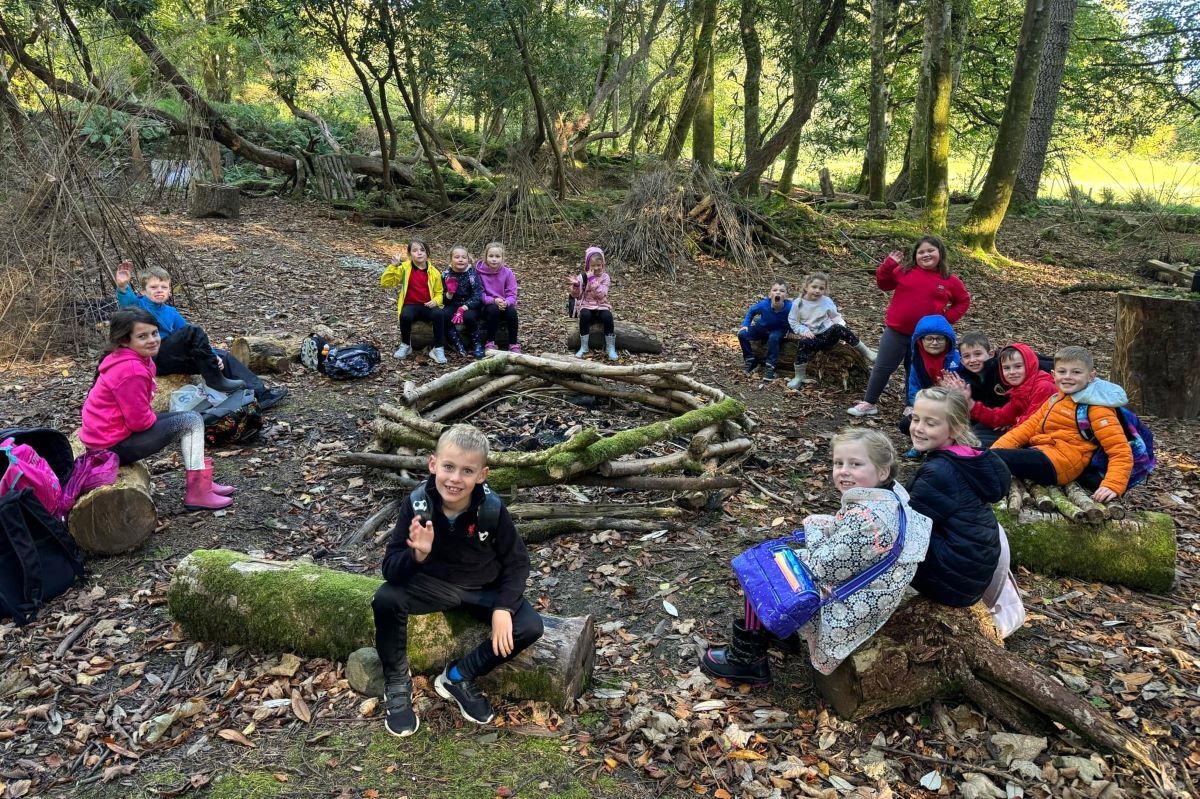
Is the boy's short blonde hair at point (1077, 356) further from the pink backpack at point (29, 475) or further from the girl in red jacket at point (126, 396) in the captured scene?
the pink backpack at point (29, 475)

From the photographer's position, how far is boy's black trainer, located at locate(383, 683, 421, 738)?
305 centimetres

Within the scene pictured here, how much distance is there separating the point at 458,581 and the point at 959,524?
6.84 feet

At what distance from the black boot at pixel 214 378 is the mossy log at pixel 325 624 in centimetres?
262

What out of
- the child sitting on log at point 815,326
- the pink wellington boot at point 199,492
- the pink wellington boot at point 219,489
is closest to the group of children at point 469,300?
the child sitting on log at point 815,326

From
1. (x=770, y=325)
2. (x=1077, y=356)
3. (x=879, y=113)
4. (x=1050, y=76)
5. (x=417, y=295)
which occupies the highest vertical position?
(x=1050, y=76)

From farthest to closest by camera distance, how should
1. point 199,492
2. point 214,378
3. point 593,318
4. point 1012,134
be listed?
point 1012,134
point 593,318
point 214,378
point 199,492

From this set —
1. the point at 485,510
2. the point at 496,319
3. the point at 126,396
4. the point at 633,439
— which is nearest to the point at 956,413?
the point at 485,510

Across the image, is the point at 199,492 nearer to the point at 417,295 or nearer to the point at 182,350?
the point at 182,350

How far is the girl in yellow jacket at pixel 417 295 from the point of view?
8078mm

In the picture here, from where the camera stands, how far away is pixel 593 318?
8508mm

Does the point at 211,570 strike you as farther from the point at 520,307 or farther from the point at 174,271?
the point at 520,307

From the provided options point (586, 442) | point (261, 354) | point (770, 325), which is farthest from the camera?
point (770, 325)

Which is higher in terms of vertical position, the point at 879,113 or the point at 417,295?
the point at 879,113

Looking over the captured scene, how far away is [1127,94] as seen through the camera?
19.1 metres
